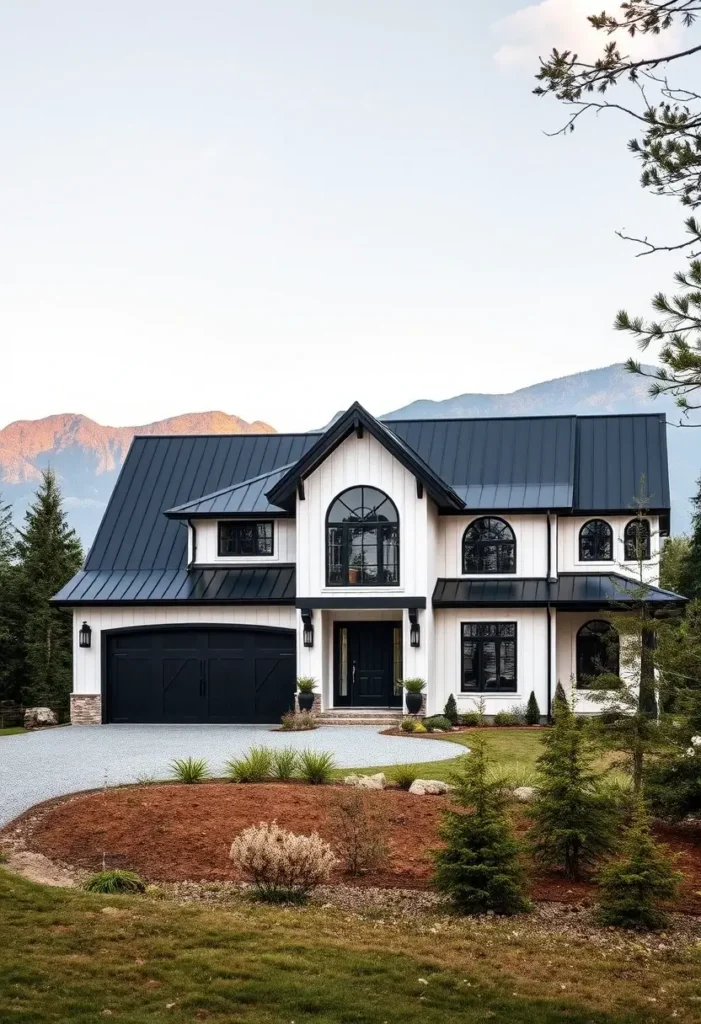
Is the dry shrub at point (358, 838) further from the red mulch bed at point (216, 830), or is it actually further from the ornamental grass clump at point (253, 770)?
the ornamental grass clump at point (253, 770)

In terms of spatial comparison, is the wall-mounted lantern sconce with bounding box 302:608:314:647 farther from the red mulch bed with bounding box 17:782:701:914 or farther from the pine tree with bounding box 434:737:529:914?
the pine tree with bounding box 434:737:529:914

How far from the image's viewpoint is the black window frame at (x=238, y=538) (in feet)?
102

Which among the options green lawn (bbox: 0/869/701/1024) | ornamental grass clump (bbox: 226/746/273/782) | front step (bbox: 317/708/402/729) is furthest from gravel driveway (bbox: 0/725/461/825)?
green lawn (bbox: 0/869/701/1024)

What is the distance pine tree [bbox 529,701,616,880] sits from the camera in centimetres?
1191

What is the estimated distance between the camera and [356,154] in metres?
26.4

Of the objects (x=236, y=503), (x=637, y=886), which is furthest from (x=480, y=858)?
(x=236, y=503)

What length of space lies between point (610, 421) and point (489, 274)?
7376mm

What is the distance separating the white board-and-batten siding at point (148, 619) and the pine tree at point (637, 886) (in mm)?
19708

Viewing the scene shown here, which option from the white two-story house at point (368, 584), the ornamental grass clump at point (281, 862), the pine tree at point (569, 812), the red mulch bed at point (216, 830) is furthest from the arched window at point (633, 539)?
the ornamental grass clump at point (281, 862)

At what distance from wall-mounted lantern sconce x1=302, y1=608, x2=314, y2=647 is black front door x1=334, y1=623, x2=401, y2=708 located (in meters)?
1.48

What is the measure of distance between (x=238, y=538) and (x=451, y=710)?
23.9 feet

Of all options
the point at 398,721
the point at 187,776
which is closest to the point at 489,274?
the point at 398,721

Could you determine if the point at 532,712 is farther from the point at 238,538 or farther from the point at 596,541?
the point at 238,538

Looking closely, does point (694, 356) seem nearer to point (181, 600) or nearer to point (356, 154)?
point (356, 154)
